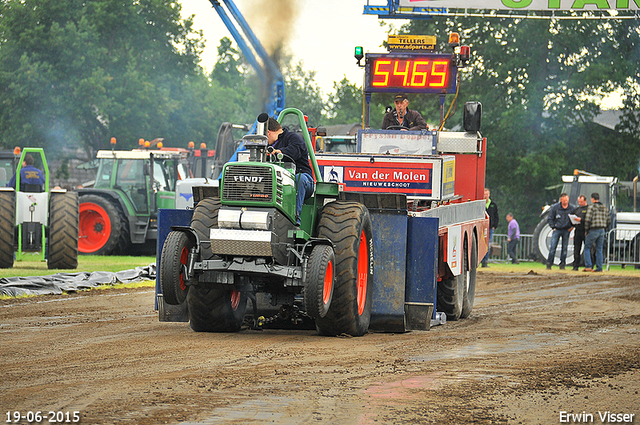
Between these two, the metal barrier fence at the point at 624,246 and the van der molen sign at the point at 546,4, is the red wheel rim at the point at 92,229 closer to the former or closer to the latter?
the van der molen sign at the point at 546,4

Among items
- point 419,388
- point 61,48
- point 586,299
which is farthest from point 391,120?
point 61,48

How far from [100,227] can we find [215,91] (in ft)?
126

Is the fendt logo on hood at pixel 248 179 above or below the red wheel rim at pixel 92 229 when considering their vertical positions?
above

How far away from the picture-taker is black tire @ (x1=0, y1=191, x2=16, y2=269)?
16.6m

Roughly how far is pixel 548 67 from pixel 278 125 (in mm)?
30680

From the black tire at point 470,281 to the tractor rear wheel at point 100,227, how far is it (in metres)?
11.8

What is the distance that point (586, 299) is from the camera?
15.3 metres

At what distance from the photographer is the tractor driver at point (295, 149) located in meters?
9.35

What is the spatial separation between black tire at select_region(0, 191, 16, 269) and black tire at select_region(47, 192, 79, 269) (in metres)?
0.66

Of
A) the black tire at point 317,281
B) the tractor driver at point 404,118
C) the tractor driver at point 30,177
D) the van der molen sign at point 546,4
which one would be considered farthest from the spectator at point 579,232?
the black tire at point 317,281

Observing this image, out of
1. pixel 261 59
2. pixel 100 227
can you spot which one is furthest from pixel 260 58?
pixel 100 227

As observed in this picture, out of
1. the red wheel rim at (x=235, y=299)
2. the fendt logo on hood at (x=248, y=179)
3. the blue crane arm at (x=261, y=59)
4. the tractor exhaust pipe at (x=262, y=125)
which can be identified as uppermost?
the blue crane arm at (x=261, y=59)

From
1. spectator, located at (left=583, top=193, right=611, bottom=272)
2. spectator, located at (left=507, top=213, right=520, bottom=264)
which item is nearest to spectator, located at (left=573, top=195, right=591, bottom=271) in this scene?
spectator, located at (left=583, top=193, right=611, bottom=272)

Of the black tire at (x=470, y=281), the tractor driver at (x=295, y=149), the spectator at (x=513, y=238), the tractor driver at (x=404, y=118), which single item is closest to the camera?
the tractor driver at (x=295, y=149)
